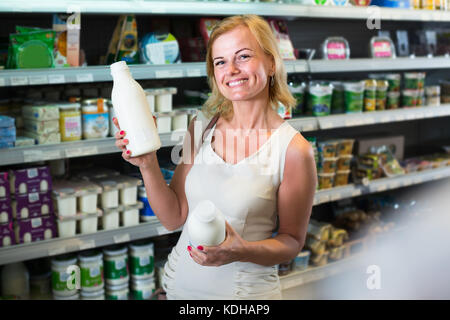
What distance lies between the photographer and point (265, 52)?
1.46 meters

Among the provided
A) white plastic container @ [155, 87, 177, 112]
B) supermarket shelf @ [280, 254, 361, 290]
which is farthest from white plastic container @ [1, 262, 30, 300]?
supermarket shelf @ [280, 254, 361, 290]

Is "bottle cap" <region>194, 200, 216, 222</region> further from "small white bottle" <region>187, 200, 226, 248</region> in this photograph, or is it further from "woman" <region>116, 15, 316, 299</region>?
"woman" <region>116, 15, 316, 299</region>

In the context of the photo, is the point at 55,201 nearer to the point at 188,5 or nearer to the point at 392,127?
the point at 188,5

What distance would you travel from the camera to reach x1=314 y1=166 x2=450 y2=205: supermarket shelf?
3.32 meters

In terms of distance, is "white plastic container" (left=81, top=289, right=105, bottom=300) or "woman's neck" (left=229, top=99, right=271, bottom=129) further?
"white plastic container" (left=81, top=289, right=105, bottom=300)

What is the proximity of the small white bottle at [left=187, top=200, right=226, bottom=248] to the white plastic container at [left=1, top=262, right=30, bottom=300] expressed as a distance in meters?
1.69

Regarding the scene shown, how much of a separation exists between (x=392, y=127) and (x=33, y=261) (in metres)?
3.11

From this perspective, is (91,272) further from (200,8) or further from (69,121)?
(200,8)

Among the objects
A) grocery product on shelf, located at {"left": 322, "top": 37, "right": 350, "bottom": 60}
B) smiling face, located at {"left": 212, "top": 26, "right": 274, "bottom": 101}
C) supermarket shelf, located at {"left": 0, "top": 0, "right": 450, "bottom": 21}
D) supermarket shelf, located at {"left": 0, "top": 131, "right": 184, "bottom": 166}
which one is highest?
supermarket shelf, located at {"left": 0, "top": 0, "right": 450, "bottom": 21}

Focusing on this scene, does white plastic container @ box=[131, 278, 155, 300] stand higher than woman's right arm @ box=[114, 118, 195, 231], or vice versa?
woman's right arm @ box=[114, 118, 195, 231]

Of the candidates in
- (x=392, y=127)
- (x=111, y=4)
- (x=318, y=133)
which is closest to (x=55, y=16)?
(x=111, y=4)

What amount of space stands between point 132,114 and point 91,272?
155 centimetres

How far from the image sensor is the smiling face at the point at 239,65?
139 centimetres

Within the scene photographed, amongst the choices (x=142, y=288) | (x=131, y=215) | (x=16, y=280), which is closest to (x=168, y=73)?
(x=131, y=215)
